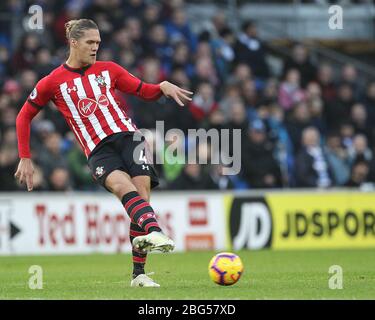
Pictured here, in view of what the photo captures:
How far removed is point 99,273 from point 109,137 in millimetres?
2758

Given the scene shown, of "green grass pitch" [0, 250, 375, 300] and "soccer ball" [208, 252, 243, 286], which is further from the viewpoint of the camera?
"soccer ball" [208, 252, 243, 286]

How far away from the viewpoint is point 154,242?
886 centimetres

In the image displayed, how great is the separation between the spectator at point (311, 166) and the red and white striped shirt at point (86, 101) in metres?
9.81

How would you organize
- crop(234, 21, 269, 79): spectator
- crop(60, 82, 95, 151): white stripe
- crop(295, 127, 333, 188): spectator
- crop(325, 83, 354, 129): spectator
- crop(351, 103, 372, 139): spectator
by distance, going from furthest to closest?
crop(325, 83, 354, 129): spectator < crop(234, 21, 269, 79): spectator < crop(351, 103, 372, 139): spectator < crop(295, 127, 333, 188): spectator < crop(60, 82, 95, 151): white stripe

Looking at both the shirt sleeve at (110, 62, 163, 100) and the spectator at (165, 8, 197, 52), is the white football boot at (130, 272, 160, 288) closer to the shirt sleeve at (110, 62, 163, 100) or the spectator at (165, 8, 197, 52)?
the shirt sleeve at (110, 62, 163, 100)

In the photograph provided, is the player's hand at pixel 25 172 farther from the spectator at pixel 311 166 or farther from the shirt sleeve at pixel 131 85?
the spectator at pixel 311 166

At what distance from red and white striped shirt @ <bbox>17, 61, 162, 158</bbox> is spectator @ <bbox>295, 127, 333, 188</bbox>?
9808mm

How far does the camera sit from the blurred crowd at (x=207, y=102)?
18469mm

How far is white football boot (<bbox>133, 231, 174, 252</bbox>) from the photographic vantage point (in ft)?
29.0

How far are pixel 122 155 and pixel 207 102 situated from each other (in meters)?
10.4

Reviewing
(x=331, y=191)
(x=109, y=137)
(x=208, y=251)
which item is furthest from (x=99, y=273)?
(x=331, y=191)

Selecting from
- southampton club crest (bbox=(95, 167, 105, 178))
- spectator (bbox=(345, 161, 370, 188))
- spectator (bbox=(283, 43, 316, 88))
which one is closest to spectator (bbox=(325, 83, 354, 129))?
spectator (bbox=(283, 43, 316, 88))
